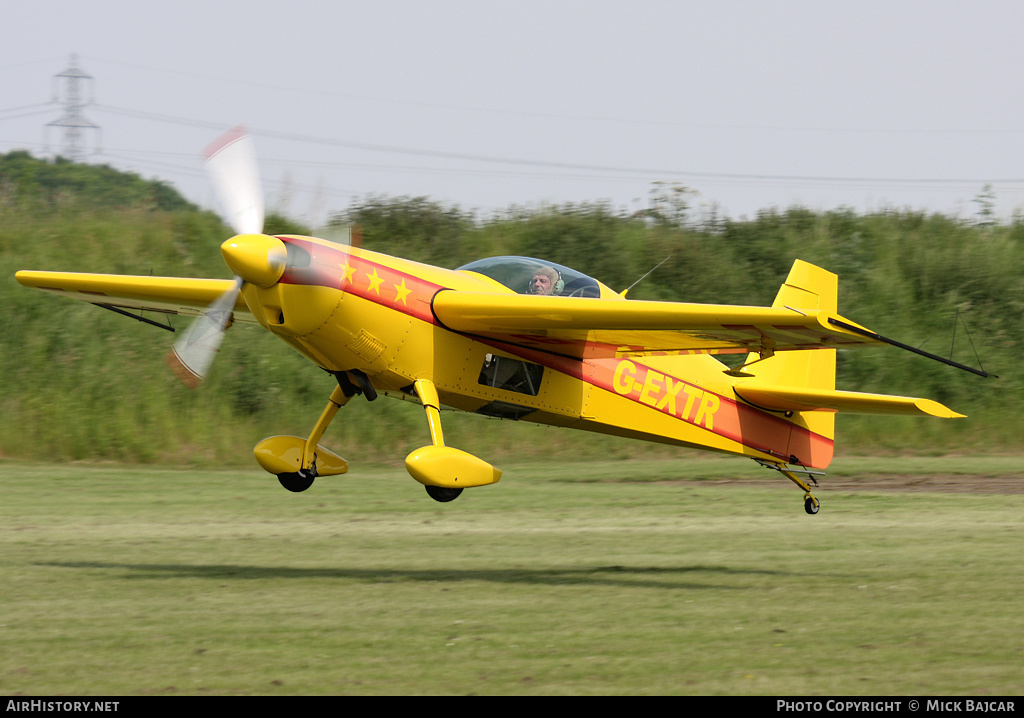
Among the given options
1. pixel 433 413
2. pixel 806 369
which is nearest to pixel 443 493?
pixel 433 413

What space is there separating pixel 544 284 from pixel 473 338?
0.92 meters

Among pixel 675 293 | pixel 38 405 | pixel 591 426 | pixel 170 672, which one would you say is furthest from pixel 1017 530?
pixel 38 405

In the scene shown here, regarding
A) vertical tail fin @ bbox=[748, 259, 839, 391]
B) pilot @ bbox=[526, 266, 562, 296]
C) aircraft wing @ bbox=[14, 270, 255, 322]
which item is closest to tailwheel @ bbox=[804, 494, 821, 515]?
vertical tail fin @ bbox=[748, 259, 839, 391]

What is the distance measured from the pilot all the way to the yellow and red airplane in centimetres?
2

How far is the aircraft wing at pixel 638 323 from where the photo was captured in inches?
326

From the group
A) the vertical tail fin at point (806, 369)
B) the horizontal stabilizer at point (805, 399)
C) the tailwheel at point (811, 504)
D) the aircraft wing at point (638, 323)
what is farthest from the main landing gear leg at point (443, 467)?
the tailwheel at point (811, 504)

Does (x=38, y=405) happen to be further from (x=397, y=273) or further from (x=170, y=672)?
(x=170, y=672)

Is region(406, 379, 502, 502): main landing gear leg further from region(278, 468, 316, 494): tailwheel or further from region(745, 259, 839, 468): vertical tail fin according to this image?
region(745, 259, 839, 468): vertical tail fin

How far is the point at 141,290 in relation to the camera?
11.0m

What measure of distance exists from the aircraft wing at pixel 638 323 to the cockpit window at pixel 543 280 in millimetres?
466

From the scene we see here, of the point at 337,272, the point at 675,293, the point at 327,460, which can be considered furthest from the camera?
the point at 675,293

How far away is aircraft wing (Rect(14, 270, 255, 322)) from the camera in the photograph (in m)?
10.6

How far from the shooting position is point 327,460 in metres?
10.3

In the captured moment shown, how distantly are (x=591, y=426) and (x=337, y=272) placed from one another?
3.29 m
